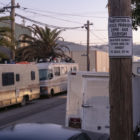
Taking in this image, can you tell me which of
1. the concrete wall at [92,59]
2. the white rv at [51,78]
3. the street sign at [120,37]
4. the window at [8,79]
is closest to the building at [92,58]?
the concrete wall at [92,59]

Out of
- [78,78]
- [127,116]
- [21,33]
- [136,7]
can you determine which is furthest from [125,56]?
[21,33]

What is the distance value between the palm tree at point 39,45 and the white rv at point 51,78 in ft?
35.7

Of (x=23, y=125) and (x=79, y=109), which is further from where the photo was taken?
(x=79, y=109)

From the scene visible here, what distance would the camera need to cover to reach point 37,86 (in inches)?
904

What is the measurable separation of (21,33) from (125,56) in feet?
125

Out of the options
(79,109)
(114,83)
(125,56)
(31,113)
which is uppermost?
(125,56)

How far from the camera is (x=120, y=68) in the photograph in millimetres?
3971

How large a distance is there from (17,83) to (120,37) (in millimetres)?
16470

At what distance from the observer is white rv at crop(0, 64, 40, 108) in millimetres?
18531

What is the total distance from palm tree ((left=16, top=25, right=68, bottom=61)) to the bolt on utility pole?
34638 mm

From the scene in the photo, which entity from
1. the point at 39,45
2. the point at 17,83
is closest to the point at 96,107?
the point at 17,83

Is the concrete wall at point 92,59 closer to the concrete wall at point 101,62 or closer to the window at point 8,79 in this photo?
the concrete wall at point 101,62

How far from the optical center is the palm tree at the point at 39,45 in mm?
38719

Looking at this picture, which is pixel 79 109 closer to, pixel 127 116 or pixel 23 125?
pixel 23 125
